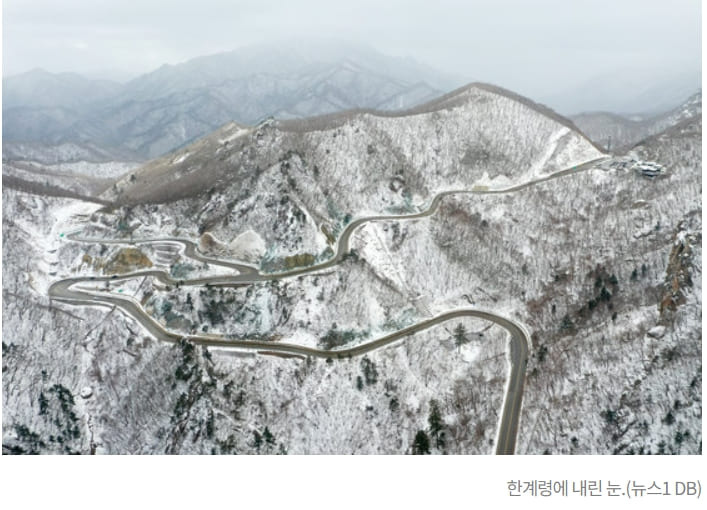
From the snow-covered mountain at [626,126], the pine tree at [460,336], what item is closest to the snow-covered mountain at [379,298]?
the pine tree at [460,336]

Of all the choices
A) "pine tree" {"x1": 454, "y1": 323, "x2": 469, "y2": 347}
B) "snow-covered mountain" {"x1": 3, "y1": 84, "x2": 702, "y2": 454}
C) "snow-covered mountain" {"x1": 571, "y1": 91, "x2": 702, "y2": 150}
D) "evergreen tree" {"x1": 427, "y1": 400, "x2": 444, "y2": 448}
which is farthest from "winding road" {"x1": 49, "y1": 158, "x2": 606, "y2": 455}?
"snow-covered mountain" {"x1": 571, "y1": 91, "x2": 702, "y2": 150}

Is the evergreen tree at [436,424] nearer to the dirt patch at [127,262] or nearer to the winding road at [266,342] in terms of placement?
the winding road at [266,342]

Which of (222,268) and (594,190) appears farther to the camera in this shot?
(594,190)

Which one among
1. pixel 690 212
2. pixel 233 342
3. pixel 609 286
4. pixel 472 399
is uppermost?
pixel 690 212

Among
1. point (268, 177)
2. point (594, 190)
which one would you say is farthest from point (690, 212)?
point (268, 177)

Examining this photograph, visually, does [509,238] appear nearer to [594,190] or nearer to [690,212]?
[594,190]

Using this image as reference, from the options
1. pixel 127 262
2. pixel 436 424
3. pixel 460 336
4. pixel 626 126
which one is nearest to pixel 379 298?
pixel 460 336

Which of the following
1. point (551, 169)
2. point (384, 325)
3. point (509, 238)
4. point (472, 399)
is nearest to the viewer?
point (472, 399)

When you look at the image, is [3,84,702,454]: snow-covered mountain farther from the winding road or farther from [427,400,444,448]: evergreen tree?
the winding road
